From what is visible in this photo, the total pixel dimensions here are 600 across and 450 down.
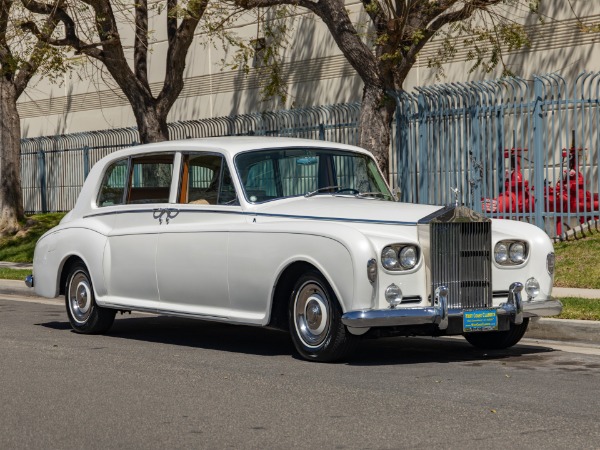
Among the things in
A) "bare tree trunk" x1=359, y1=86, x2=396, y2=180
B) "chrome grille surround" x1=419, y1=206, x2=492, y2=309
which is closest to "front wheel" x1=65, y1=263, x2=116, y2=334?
"chrome grille surround" x1=419, y1=206, x2=492, y2=309

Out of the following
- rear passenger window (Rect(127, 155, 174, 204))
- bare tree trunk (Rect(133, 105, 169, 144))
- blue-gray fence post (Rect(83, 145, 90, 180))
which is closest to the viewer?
rear passenger window (Rect(127, 155, 174, 204))

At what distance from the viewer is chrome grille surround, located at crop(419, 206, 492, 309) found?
9.66 meters

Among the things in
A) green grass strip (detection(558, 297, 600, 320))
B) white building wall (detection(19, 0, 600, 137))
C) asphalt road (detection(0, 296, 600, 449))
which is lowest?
asphalt road (detection(0, 296, 600, 449))

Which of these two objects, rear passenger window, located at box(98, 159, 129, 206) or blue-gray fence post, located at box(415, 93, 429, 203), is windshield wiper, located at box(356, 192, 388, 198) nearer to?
rear passenger window, located at box(98, 159, 129, 206)

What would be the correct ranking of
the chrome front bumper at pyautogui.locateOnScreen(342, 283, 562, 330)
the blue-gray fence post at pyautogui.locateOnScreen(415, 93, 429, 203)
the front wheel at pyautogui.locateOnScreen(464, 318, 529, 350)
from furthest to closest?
the blue-gray fence post at pyautogui.locateOnScreen(415, 93, 429, 203) → the front wheel at pyautogui.locateOnScreen(464, 318, 529, 350) → the chrome front bumper at pyautogui.locateOnScreen(342, 283, 562, 330)

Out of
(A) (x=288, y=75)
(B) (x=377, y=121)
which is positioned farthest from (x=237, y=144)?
(A) (x=288, y=75)

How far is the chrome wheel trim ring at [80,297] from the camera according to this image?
40.5ft

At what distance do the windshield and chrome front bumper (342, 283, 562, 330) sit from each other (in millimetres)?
1833

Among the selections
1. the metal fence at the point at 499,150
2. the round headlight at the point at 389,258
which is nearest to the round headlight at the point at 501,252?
the round headlight at the point at 389,258

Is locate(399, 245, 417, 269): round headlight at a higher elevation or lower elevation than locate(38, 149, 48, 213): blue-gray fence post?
lower

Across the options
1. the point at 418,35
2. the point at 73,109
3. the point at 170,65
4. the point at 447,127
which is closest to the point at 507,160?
the point at 447,127

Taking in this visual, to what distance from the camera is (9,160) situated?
27609mm

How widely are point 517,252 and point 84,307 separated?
4.65m

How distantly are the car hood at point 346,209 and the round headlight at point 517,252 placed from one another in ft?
2.36
